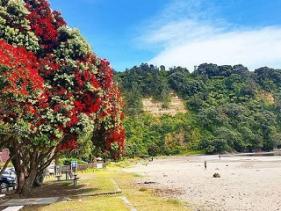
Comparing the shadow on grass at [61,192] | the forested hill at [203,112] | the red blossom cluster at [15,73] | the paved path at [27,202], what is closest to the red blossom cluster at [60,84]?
the red blossom cluster at [15,73]

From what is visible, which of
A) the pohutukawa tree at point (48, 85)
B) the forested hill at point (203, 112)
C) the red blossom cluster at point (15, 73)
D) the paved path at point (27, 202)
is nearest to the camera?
the red blossom cluster at point (15, 73)

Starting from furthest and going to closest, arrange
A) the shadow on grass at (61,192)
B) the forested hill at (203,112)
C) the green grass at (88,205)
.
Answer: the forested hill at (203,112) < the shadow on grass at (61,192) < the green grass at (88,205)

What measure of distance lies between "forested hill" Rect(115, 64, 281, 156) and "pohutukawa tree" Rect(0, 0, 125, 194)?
114m

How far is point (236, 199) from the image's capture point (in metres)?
21.8

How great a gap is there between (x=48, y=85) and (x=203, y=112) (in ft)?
470

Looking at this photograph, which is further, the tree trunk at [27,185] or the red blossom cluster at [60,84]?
the tree trunk at [27,185]

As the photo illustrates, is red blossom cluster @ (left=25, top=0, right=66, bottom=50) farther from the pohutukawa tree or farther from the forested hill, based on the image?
the forested hill

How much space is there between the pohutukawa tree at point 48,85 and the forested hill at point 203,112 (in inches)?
4473

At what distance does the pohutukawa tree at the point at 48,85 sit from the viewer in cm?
1746

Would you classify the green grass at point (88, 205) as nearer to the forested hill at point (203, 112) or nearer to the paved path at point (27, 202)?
the paved path at point (27, 202)

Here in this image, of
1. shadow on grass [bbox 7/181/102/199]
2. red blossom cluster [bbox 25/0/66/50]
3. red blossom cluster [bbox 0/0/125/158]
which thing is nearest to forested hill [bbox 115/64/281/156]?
shadow on grass [bbox 7/181/102/199]

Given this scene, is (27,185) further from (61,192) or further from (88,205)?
(88,205)

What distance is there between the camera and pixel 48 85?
21141mm

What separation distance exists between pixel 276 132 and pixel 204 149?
903 inches
